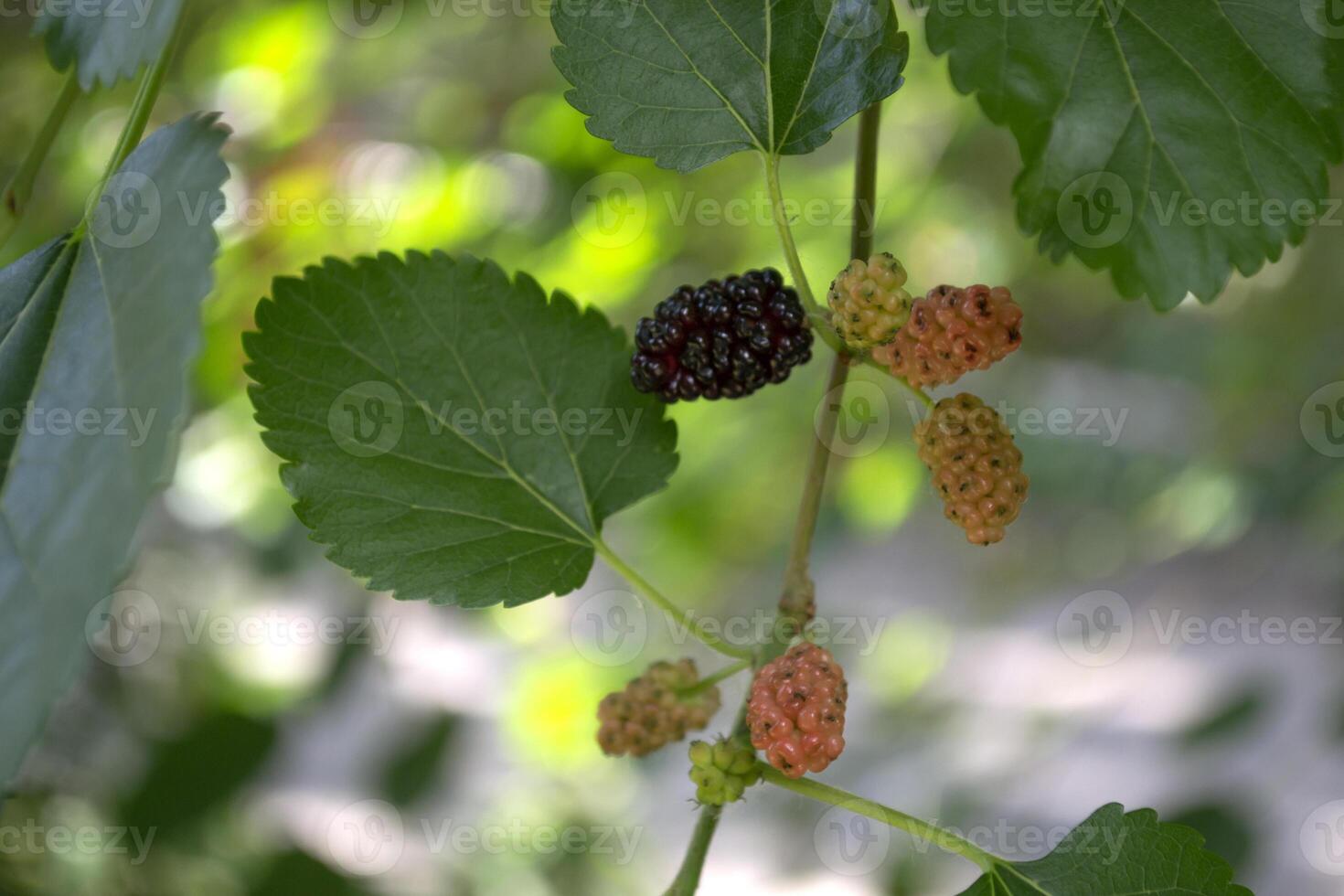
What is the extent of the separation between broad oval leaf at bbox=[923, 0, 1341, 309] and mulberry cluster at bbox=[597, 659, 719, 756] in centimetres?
27

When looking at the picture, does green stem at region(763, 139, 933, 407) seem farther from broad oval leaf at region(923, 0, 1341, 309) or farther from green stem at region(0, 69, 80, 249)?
green stem at region(0, 69, 80, 249)

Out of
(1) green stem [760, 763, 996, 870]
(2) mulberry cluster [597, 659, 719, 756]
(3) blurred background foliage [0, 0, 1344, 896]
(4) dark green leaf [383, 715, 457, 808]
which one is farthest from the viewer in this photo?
(4) dark green leaf [383, 715, 457, 808]

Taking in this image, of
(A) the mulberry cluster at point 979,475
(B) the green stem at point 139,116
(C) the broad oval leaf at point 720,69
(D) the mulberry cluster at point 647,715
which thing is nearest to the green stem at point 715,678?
(D) the mulberry cluster at point 647,715

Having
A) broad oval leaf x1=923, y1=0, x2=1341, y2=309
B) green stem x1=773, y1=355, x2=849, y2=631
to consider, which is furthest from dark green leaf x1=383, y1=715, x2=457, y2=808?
broad oval leaf x1=923, y1=0, x2=1341, y2=309

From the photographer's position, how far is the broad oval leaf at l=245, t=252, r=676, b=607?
0.49m

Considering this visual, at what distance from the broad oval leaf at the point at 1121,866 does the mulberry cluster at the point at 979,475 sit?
0.43 ft

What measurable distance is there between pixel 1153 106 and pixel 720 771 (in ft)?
1.08

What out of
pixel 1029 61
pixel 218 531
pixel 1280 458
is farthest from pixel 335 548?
pixel 1280 458

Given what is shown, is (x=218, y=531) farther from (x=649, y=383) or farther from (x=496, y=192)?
(x=649, y=383)

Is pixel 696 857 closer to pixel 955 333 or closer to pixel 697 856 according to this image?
pixel 697 856

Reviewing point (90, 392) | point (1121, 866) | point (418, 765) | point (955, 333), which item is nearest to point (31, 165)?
point (90, 392)

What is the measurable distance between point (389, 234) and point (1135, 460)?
4.20 ft

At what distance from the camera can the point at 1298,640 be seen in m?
1.92

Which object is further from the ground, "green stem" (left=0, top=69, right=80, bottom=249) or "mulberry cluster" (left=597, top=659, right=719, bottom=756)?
"green stem" (left=0, top=69, right=80, bottom=249)
